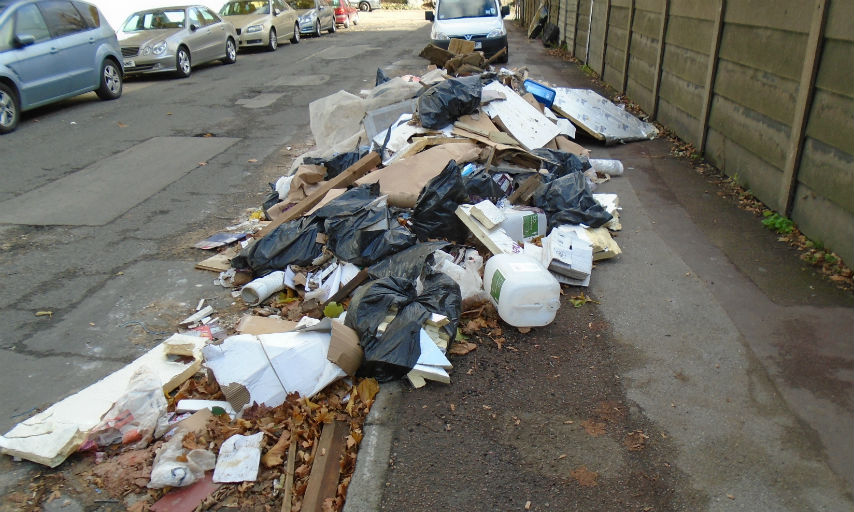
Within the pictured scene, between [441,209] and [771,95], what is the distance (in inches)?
133

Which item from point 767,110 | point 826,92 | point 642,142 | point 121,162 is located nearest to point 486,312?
point 826,92

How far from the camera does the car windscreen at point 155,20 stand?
15.3 metres

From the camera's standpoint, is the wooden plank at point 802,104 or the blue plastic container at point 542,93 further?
the blue plastic container at point 542,93

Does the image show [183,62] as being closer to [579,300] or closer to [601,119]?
[601,119]

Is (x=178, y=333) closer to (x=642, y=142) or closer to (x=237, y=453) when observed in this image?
(x=237, y=453)

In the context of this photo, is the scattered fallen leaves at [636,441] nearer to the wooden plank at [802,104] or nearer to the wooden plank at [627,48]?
the wooden plank at [802,104]

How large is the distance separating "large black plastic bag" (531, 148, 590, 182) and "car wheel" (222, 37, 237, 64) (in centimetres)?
1258

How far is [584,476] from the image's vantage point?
2.96 metres

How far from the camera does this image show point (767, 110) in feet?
19.2

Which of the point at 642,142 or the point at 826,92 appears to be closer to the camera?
the point at 826,92

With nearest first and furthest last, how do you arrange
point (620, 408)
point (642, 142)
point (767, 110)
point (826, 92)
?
1. point (620, 408)
2. point (826, 92)
3. point (767, 110)
4. point (642, 142)

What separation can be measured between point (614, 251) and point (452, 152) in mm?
2032

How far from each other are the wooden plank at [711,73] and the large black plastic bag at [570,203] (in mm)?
2510

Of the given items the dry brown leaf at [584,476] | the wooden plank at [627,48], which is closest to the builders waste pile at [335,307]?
the dry brown leaf at [584,476]
